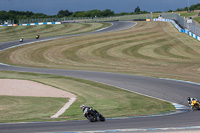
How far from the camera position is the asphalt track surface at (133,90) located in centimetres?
1196

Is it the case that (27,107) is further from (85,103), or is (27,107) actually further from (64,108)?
(85,103)

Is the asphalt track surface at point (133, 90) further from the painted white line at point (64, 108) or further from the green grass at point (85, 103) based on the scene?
the painted white line at point (64, 108)

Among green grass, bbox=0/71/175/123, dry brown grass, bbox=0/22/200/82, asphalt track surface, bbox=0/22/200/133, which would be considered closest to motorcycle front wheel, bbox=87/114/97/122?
asphalt track surface, bbox=0/22/200/133

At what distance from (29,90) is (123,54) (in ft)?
81.8

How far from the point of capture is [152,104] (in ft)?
61.3

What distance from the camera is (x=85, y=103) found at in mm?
Result: 18844

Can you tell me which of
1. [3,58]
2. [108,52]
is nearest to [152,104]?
[108,52]

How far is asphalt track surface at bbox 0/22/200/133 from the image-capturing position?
11961 millimetres

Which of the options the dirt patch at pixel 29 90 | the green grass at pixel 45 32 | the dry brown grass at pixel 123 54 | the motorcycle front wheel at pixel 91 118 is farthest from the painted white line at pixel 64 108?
the green grass at pixel 45 32

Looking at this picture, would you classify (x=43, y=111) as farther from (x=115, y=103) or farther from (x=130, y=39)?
(x=130, y=39)

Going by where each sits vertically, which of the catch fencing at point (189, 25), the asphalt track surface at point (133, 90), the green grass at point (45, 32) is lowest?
the asphalt track surface at point (133, 90)

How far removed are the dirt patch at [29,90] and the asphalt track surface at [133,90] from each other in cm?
519

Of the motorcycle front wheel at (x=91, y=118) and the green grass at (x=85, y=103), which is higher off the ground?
the motorcycle front wheel at (x=91, y=118)

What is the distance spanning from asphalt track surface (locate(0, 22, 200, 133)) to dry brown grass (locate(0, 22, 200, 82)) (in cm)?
287
